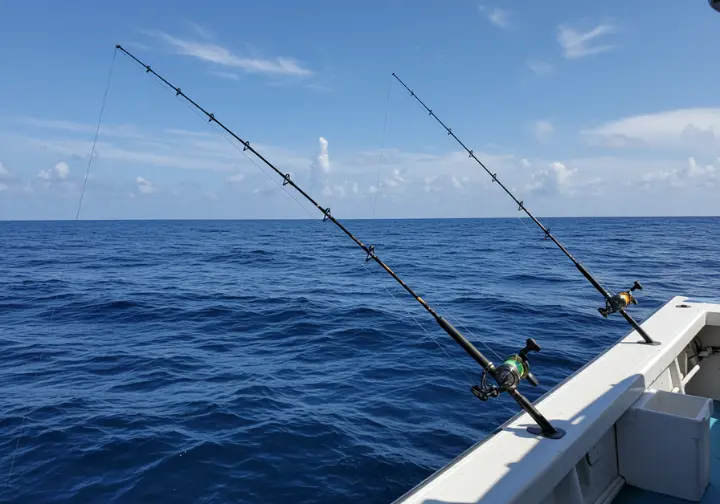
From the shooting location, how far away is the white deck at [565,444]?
2.43 metres

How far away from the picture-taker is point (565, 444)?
277 centimetres

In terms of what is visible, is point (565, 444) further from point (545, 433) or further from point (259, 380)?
point (259, 380)

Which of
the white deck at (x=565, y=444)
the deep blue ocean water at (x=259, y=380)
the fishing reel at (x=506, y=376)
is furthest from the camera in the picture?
the deep blue ocean water at (x=259, y=380)

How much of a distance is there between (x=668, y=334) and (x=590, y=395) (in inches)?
80.5

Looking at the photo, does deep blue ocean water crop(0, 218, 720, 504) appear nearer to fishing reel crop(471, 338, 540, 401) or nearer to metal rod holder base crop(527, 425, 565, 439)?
metal rod holder base crop(527, 425, 565, 439)

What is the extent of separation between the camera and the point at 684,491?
3.34 meters

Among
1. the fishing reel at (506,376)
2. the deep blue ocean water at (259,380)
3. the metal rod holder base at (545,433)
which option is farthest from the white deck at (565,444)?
the deep blue ocean water at (259,380)

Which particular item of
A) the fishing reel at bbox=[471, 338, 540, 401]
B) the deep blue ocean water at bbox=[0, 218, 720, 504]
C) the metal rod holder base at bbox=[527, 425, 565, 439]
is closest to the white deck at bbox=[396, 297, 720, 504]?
the metal rod holder base at bbox=[527, 425, 565, 439]

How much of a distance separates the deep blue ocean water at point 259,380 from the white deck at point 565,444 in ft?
7.08

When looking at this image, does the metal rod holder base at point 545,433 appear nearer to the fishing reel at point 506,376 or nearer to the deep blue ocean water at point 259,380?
the fishing reel at point 506,376

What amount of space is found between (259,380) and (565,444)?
5.95m

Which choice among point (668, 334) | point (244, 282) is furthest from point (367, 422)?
point (244, 282)

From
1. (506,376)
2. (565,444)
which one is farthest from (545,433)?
(506,376)

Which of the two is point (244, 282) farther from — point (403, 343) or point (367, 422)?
point (367, 422)
